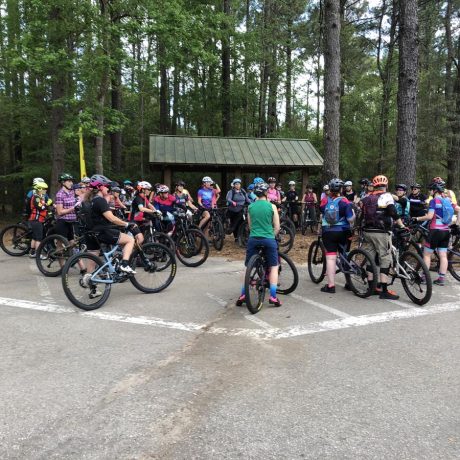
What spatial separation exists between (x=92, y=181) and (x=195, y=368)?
3.64 meters

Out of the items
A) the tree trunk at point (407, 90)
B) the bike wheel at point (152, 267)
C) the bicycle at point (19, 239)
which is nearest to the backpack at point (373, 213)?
the bike wheel at point (152, 267)

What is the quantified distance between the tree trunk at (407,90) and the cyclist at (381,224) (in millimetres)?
6106

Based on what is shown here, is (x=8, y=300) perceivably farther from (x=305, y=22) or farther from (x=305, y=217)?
(x=305, y=22)

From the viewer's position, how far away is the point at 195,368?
4.03 m

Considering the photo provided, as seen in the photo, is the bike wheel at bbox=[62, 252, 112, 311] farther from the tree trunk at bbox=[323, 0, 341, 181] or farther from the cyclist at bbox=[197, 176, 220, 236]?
the tree trunk at bbox=[323, 0, 341, 181]

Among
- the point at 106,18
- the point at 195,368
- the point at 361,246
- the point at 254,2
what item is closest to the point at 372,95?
the point at 254,2

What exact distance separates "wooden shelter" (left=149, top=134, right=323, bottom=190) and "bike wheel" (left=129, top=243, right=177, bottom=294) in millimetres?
7780

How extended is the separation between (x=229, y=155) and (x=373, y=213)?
32.2ft

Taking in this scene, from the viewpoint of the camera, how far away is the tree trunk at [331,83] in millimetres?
13023

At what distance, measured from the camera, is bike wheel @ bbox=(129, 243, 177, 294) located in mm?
6941

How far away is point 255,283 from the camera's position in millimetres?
6098

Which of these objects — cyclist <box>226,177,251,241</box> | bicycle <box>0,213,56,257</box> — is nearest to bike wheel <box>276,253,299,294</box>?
cyclist <box>226,177,251,241</box>

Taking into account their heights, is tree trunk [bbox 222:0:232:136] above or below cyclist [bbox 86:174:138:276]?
above

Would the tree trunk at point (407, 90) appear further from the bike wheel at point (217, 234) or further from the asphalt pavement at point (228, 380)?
the asphalt pavement at point (228, 380)
